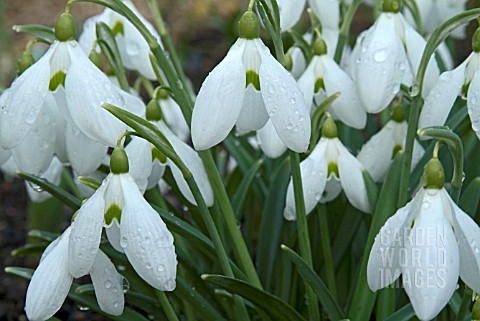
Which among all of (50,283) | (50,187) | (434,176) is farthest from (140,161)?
(434,176)

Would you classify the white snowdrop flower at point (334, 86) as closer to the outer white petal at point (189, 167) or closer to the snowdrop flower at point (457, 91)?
the snowdrop flower at point (457, 91)

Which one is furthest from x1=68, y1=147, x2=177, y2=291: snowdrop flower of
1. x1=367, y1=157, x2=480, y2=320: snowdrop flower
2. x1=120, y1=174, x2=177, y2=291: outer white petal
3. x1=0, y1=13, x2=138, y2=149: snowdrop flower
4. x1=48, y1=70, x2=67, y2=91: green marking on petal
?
x1=367, y1=157, x2=480, y2=320: snowdrop flower

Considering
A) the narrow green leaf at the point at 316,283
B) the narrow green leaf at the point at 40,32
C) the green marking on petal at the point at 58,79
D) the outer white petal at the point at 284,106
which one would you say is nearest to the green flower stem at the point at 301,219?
the narrow green leaf at the point at 316,283

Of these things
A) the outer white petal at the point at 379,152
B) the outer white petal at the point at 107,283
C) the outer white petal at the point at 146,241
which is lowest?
the outer white petal at the point at 107,283

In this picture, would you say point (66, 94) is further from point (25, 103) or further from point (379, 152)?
point (379, 152)

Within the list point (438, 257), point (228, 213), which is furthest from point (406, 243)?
point (228, 213)

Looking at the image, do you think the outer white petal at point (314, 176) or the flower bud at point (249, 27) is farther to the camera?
the outer white petal at point (314, 176)
